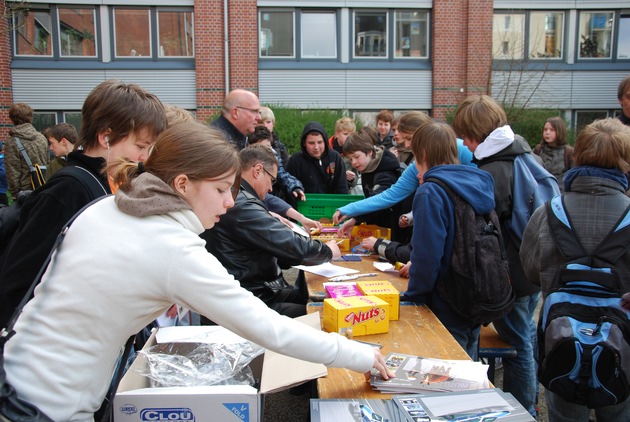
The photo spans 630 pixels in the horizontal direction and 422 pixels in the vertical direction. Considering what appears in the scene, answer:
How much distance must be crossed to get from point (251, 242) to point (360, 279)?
740mm

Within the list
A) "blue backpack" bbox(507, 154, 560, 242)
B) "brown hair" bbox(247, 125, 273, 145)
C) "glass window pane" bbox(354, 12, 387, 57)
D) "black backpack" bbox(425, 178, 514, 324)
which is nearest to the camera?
"black backpack" bbox(425, 178, 514, 324)

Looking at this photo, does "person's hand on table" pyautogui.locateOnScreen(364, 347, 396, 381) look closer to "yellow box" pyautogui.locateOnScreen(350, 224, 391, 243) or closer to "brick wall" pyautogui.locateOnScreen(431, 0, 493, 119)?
"yellow box" pyautogui.locateOnScreen(350, 224, 391, 243)

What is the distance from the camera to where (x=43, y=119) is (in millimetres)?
15250

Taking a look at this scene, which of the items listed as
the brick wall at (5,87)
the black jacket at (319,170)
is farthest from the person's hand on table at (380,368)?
the brick wall at (5,87)

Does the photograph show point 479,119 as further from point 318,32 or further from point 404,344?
point 318,32

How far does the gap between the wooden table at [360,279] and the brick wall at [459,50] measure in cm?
1253

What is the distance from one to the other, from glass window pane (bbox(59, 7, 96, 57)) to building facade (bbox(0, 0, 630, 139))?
0.09ft

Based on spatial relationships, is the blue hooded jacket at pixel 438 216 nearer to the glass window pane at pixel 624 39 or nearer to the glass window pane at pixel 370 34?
the glass window pane at pixel 370 34

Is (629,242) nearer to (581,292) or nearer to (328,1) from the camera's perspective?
(581,292)

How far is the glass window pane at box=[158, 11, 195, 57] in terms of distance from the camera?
15289 millimetres

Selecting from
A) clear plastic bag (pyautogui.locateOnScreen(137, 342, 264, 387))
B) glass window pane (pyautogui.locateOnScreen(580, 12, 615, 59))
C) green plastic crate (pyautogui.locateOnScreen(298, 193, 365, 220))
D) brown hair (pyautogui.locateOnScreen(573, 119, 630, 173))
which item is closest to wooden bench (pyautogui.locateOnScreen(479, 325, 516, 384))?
brown hair (pyautogui.locateOnScreen(573, 119, 630, 173))

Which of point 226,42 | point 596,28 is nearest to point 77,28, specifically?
point 226,42

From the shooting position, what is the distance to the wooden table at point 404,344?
1.90 metres

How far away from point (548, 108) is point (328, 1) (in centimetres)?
725
